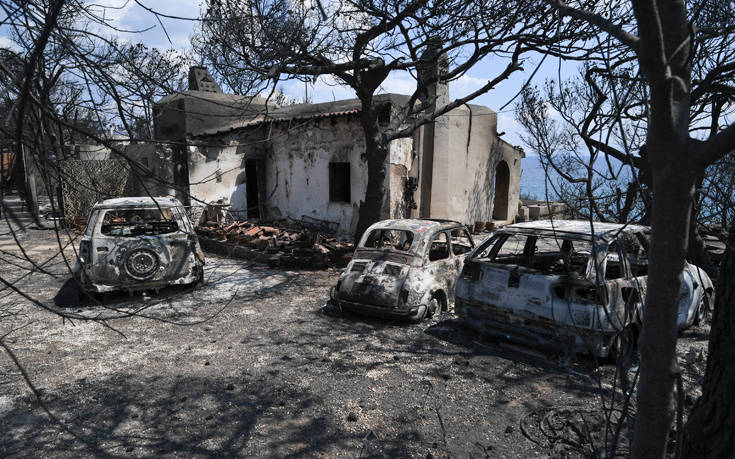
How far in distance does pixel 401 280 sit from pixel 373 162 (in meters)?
4.59

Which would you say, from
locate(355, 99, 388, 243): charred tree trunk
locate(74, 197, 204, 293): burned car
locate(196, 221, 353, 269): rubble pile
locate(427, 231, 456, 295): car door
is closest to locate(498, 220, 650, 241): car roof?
locate(427, 231, 456, 295): car door

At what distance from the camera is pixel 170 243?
7398mm

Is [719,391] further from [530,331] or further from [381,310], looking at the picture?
[381,310]

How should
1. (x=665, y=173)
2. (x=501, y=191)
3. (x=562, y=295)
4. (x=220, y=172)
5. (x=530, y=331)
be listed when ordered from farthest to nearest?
1. (x=501, y=191)
2. (x=220, y=172)
3. (x=530, y=331)
4. (x=562, y=295)
5. (x=665, y=173)

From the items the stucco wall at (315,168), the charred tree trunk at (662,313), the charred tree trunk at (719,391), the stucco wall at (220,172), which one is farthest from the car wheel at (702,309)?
the stucco wall at (220,172)

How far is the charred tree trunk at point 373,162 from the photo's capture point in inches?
399

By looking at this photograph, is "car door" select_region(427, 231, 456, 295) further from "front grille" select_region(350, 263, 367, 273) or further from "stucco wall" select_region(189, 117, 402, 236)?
"stucco wall" select_region(189, 117, 402, 236)

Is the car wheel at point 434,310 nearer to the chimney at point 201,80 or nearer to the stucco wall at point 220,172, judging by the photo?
the stucco wall at point 220,172

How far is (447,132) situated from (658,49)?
1308cm

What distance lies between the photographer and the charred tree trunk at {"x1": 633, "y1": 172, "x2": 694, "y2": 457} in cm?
145

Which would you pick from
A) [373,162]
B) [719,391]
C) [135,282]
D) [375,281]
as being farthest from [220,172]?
[719,391]

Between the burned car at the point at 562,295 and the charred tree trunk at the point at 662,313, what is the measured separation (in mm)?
2740

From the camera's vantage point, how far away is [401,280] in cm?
624

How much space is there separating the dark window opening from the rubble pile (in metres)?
2.52
